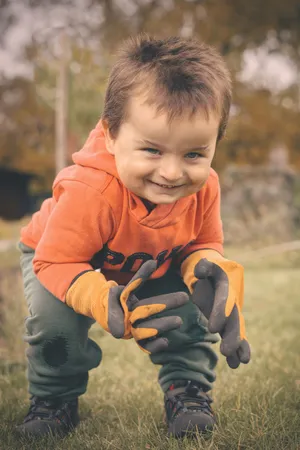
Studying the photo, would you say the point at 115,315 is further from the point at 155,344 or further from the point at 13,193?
the point at 13,193

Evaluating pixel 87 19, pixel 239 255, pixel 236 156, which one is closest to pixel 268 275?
pixel 239 255

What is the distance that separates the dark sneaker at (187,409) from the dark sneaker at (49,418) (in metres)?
0.31

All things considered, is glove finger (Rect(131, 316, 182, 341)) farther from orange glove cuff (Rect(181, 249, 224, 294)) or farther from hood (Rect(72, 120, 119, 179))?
hood (Rect(72, 120, 119, 179))

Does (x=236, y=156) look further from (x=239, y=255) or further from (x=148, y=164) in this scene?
(x=148, y=164)

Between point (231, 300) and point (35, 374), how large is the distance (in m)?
0.71

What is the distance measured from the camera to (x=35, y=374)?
1931mm

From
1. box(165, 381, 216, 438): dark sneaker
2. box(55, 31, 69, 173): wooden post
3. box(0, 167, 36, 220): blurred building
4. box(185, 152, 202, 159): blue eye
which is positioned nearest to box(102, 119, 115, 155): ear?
box(185, 152, 202, 159): blue eye

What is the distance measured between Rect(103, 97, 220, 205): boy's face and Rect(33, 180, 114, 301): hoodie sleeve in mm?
120

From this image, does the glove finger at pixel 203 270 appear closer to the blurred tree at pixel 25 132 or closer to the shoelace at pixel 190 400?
the shoelace at pixel 190 400

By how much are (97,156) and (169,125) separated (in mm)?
349

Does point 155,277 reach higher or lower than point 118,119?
lower

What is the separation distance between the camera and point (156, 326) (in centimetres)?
157

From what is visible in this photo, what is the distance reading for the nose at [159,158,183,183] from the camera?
5.30 ft

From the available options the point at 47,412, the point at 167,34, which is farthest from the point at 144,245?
the point at 167,34
